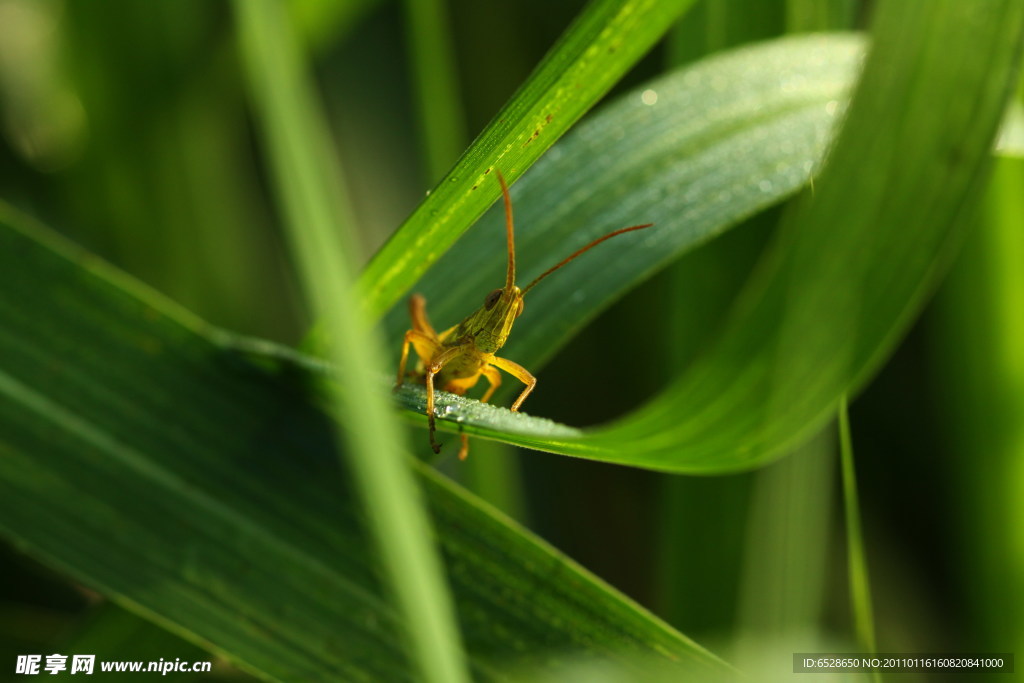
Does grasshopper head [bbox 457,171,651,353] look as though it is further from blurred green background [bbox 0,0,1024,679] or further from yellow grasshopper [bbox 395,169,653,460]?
blurred green background [bbox 0,0,1024,679]

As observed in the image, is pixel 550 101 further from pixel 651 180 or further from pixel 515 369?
pixel 515 369

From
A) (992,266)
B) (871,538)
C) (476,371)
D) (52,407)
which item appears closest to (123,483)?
(52,407)

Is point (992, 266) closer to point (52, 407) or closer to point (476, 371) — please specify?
point (476, 371)

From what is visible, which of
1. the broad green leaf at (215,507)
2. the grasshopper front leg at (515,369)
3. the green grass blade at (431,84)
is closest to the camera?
the broad green leaf at (215,507)

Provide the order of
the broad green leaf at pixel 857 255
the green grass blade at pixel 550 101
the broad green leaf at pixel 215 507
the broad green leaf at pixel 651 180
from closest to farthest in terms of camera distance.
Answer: the green grass blade at pixel 550 101 → the broad green leaf at pixel 857 255 → the broad green leaf at pixel 215 507 → the broad green leaf at pixel 651 180

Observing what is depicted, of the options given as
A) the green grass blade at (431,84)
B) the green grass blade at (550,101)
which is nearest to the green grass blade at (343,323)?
the green grass blade at (550,101)

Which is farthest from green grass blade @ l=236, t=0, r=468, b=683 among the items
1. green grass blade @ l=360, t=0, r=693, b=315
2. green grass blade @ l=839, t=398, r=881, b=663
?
green grass blade @ l=839, t=398, r=881, b=663

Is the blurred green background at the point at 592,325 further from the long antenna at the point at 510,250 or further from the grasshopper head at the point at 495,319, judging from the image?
the long antenna at the point at 510,250
